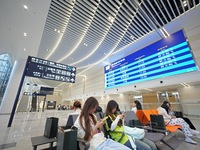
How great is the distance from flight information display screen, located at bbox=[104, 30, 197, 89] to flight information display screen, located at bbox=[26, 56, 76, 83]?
558 cm

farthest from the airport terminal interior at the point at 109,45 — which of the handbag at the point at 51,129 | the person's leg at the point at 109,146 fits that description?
the person's leg at the point at 109,146

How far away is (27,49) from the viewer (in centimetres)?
818

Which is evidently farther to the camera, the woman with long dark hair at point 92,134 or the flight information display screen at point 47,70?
the flight information display screen at point 47,70

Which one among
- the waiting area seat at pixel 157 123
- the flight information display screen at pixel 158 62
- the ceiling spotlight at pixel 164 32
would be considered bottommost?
the waiting area seat at pixel 157 123

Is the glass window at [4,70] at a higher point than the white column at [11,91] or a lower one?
higher

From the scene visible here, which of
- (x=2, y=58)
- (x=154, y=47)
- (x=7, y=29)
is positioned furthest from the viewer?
(x=2, y=58)

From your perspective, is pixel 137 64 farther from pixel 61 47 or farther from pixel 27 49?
pixel 27 49

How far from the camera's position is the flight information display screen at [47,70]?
15.3 ft

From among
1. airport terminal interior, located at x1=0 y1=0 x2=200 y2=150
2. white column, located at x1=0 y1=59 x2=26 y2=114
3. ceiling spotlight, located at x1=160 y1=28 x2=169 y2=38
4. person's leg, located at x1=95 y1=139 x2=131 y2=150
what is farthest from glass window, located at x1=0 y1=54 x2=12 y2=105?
ceiling spotlight, located at x1=160 y1=28 x2=169 y2=38

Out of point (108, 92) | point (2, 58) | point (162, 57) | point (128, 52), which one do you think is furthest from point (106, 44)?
point (2, 58)

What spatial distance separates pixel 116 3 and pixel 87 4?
57.7 inches

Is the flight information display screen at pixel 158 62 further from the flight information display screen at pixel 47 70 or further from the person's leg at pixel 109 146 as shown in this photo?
the person's leg at pixel 109 146

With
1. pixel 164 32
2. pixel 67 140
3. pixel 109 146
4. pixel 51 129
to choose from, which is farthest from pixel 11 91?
→ pixel 164 32

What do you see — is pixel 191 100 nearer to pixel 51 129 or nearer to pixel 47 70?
pixel 51 129
